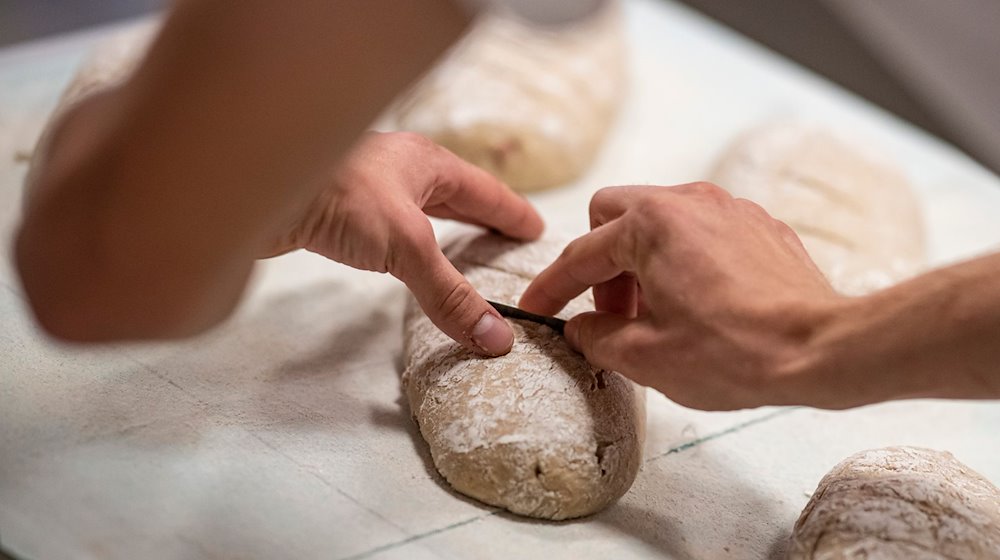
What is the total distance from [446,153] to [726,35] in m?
1.93

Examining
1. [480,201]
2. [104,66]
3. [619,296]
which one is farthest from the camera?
[104,66]

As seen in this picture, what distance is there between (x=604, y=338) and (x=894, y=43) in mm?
2584

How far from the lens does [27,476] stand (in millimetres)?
1261

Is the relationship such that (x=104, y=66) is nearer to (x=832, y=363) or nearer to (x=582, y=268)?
(x=582, y=268)

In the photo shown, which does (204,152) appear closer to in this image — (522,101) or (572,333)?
(572,333)

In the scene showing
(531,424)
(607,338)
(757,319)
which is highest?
(757,319)

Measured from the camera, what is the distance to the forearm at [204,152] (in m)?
0.92

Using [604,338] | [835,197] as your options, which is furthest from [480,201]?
[835,197]

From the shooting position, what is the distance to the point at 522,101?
2316 millimetres

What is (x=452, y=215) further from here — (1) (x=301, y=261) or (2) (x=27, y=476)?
(2) (x=27, y=476)

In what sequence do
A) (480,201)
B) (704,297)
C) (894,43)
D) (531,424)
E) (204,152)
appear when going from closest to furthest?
(204,152)
(704,297)
(531,424)
(480,201)
(894,43)

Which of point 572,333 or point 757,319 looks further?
point 572,333

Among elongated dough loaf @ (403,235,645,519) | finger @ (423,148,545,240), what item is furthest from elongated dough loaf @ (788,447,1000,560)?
finger @ (423,148,545,240)

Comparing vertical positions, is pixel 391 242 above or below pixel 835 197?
above
